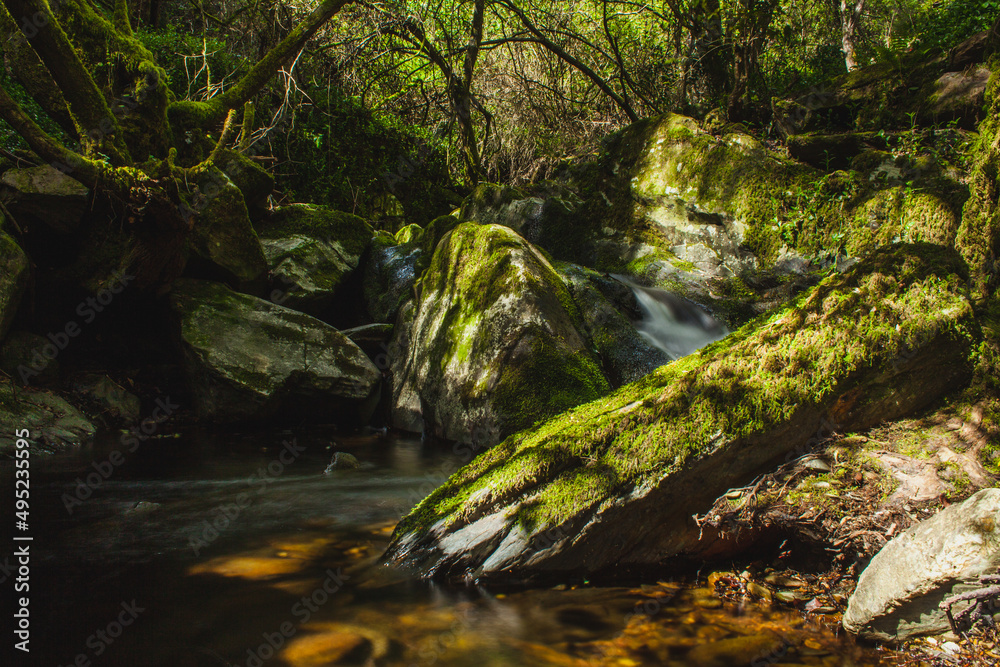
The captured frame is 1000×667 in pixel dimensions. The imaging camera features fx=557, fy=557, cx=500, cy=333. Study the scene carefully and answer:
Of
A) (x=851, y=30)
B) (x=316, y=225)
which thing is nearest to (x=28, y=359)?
(x=316, y=225)

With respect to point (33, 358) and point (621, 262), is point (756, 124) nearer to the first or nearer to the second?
point (621, 262)

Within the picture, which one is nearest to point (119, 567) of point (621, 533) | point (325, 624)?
point (325, 624)

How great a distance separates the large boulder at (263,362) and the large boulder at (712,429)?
164 inches

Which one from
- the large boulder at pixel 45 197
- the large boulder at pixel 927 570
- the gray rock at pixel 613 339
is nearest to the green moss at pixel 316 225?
the large boulder at pixel 45 197

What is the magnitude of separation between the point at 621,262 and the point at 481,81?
6.26m

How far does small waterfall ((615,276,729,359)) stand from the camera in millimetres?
6504

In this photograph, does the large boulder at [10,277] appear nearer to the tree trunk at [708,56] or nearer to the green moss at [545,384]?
the green moss at [545,384]

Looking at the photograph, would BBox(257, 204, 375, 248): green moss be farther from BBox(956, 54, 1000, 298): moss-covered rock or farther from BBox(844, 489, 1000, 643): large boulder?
BBox(844, 489, 1000, 643): large boulder

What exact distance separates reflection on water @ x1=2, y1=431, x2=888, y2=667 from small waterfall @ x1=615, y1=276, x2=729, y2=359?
3980 mm

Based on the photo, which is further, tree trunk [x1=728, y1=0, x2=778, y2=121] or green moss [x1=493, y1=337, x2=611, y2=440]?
tree trunk [x1=728, y1=0, x2=778, y2=121]

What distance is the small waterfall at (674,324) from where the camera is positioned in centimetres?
650

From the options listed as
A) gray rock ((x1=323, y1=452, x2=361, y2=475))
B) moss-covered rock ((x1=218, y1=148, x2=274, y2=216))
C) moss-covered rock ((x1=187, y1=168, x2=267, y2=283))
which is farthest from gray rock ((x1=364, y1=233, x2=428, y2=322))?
gray rock ((x1=323, y1=452, x2=361, y2=475))

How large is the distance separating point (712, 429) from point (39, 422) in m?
6.18

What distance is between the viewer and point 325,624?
7.66 ft
